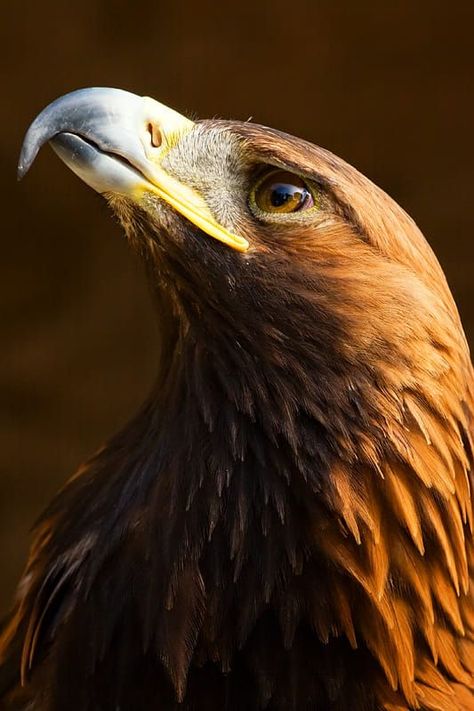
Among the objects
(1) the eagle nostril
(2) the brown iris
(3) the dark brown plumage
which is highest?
(2) the brown iris

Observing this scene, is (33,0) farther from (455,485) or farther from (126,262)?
(455,485)

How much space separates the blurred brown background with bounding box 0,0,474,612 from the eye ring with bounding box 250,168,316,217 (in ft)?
5.51

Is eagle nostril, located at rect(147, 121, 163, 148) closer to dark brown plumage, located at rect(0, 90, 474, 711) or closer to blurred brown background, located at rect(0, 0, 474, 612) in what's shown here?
dark brown plumage, located at rect(0, 90, 474, 711)

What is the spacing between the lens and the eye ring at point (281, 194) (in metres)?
1.57

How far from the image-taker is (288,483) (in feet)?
5.09

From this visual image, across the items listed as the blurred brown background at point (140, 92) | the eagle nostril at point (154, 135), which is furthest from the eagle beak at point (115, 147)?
the blurred brown background at point (140, 92)

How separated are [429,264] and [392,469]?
270 millimetres

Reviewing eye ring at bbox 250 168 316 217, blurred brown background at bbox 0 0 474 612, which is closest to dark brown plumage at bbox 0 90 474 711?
eye ring at bbox 250 168 316 217

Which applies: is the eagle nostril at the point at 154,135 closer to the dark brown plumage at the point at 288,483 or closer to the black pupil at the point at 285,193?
the dark brown plumage at the point at 288,483

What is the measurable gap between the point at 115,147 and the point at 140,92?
1868 mm

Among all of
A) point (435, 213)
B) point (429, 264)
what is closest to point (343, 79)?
point (435, 213)

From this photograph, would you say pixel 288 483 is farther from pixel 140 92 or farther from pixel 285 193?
pixel 140 92

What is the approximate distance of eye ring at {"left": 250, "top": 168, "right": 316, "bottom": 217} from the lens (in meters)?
1.57

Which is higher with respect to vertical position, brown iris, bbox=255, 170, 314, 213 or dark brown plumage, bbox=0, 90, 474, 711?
brown iris, bbox=255, 170, 314, 213
